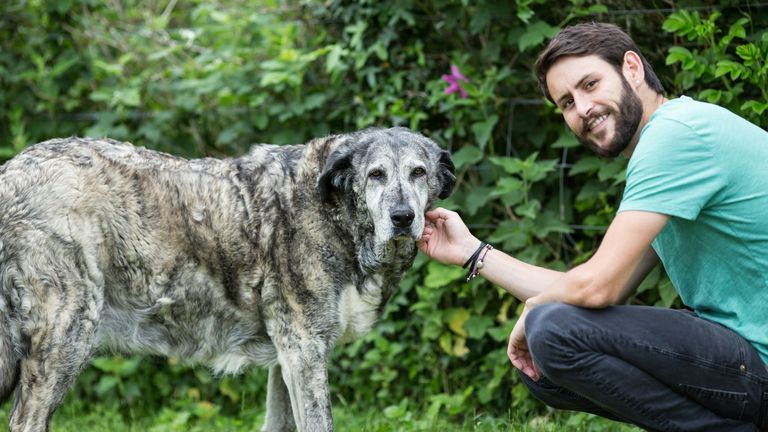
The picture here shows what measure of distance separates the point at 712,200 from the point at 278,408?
2.16 meters

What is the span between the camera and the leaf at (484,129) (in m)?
4.61

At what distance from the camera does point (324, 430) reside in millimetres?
3508

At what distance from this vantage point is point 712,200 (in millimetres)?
2736

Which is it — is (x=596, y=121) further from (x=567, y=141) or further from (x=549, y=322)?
(x=567, y=141)

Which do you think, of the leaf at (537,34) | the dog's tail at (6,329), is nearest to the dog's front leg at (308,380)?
the dog's tail at (6,329)

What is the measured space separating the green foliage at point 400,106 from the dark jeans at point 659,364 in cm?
117

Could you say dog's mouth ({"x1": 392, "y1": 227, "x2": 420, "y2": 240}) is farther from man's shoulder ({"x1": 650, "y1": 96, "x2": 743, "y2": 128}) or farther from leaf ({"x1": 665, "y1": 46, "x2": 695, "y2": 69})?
leaf ({"x1": 665, "y1": 46, "x2": 695, "y2": 69})

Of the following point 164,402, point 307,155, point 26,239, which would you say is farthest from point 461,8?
point 164,402

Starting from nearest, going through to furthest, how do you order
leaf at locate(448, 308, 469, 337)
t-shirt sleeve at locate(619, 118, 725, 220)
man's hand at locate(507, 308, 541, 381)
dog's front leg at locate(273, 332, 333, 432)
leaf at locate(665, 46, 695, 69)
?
1. t-shirt sleeve at locate(619, 118, 725, 220)
2. man's hand at locate(507, 308, 541, 381)
3. dog's front leg at locate(273, 332, 333, 432)
4. leaf at locate(665, 46, 695, 69)
5. leaf at locate(448, 308, 469, 337)

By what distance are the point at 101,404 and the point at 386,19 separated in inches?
122

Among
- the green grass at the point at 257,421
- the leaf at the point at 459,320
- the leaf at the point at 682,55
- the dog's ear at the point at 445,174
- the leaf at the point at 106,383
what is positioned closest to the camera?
the dog's ear at the point at 445,174

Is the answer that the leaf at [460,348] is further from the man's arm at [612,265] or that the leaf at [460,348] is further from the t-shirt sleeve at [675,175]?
the t-shirt sleeve at [675,175]

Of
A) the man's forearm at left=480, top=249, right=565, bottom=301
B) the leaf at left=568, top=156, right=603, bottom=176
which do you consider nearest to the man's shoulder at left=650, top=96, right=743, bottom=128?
the man's forearm at left=480, top=249, right=565, bottom=301

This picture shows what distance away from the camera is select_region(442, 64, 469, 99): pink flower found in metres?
4.66
